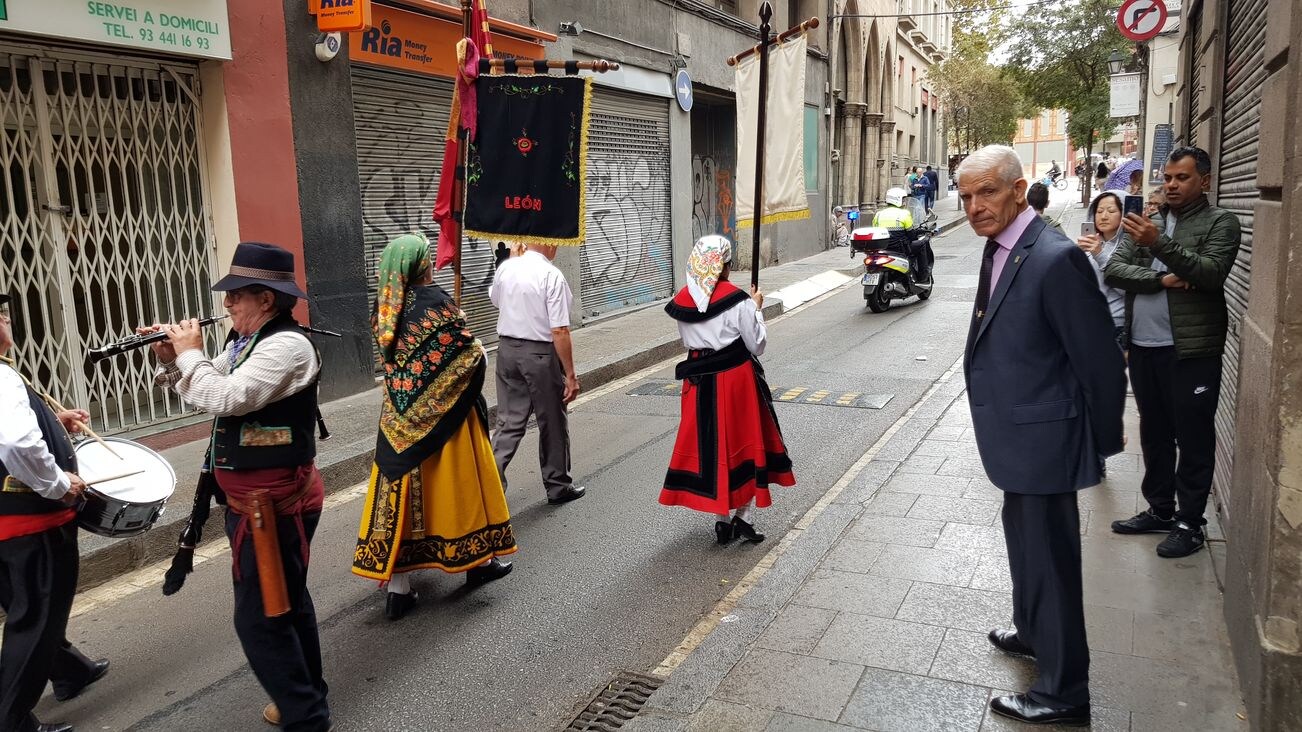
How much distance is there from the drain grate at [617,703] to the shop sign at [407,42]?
7135mm

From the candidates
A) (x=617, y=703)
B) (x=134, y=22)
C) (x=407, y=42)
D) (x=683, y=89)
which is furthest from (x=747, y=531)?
(x=683, y=89)

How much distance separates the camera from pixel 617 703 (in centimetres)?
376

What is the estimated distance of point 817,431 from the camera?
7.84 meters

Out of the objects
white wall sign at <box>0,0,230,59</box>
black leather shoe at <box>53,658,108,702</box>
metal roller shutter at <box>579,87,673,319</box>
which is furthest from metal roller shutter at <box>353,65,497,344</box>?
black leather shoe at <box>53,658,108,702</box>

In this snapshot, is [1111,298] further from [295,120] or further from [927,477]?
[295,120]

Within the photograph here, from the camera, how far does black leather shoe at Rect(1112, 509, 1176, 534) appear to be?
5.03 meters

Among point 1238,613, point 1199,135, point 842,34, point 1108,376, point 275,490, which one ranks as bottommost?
point 1238,613

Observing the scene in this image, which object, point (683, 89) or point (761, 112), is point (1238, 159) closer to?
point (761, 112)

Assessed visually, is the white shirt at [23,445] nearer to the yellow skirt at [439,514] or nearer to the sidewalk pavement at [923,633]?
the yellow skirt at [439,514]

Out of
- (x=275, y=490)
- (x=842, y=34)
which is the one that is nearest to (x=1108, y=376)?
(x=275, y=490)

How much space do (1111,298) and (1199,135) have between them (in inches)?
81.3

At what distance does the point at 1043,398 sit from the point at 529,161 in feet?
10.1

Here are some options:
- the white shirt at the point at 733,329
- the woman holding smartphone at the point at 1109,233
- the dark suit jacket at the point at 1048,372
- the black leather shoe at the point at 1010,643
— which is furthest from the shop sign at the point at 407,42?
the black leather shoe at the point at 1010,643

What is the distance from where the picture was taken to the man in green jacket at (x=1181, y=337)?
14.7 ft
